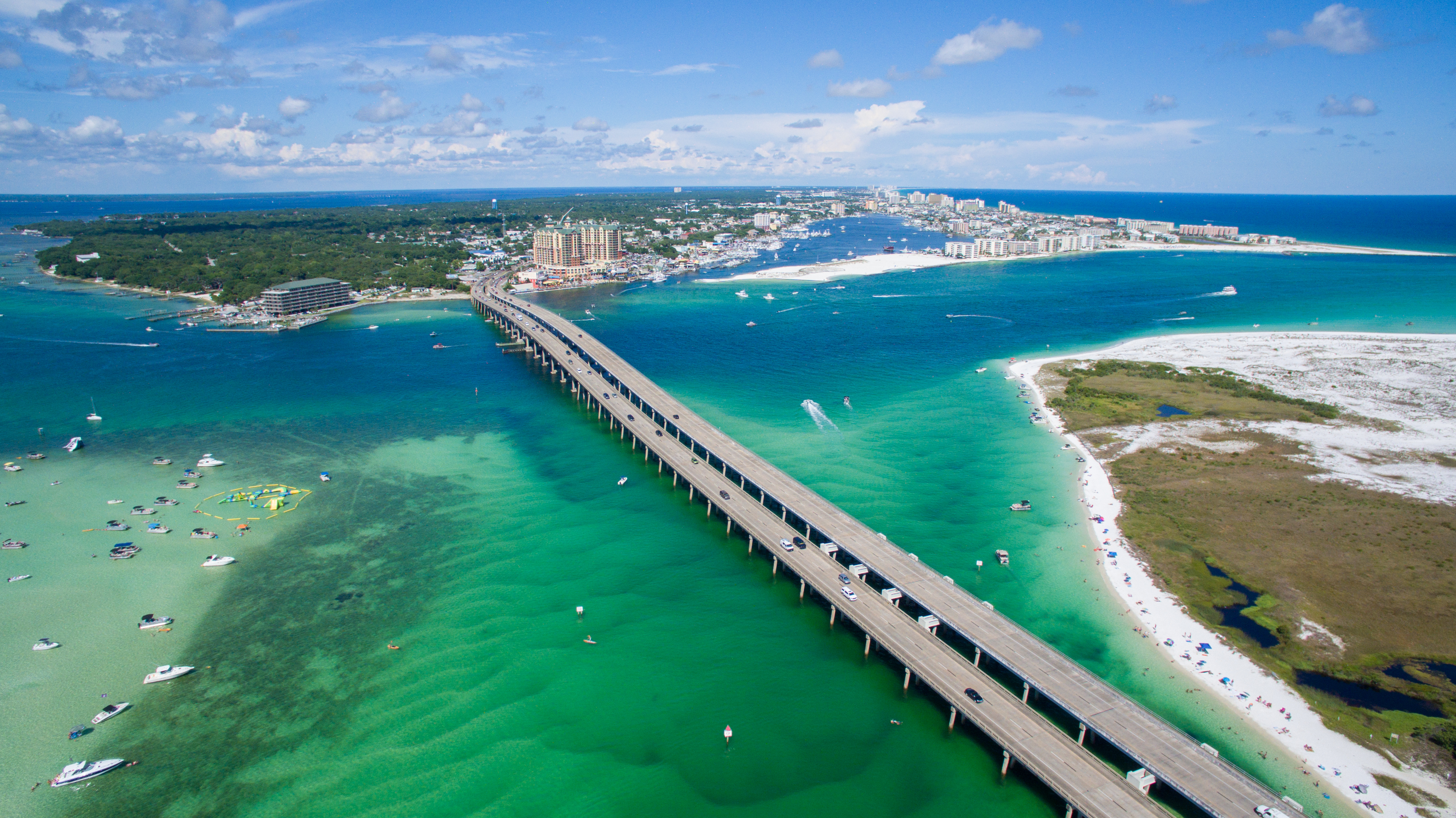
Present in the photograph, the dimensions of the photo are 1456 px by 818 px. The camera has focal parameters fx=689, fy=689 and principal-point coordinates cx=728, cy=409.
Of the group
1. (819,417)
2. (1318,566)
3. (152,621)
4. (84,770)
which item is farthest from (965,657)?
(152,621)

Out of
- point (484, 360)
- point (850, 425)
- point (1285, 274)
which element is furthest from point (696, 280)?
point (1285, 274)

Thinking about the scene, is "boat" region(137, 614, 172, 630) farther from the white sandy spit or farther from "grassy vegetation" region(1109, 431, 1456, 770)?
"grassy vegetation" region(1109, 431, 1456, 770)

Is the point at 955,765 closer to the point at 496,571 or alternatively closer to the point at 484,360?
the point at 496,571

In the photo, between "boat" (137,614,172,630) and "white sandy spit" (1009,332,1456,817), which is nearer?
"white sandy spit" (1009,332,1456,817)

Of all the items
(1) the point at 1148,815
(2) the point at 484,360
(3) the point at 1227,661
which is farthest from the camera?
(2) the point at 484,360

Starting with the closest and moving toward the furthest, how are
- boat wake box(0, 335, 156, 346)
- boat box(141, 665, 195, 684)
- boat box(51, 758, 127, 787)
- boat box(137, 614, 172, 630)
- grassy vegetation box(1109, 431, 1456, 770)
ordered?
boat box(51, 758, 127, 787), grassy vegetation box(1109, 431, 1456, 770), boat box(141, 665, 195, 684), boat box(137, 614, 172, 630), boat wake box(0, 335, 156, 346)

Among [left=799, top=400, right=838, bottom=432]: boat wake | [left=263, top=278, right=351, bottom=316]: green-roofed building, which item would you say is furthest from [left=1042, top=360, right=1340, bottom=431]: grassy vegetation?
[left=263, top=278, right=351, bottom=316]: green-roofed building

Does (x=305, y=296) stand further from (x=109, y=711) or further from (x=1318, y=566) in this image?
(x=1318, y=566)
